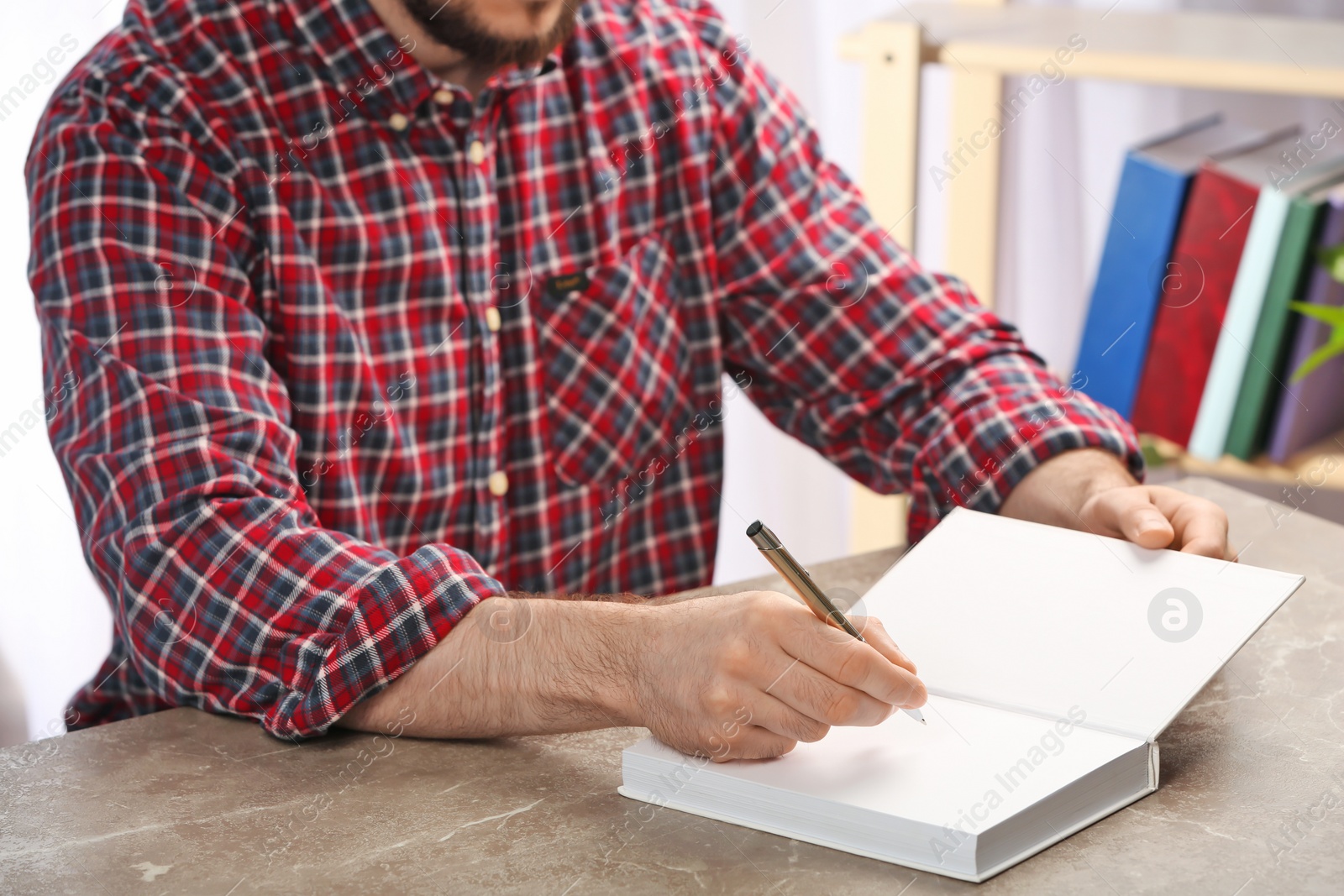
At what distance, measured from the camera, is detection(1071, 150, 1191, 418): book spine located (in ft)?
5.65

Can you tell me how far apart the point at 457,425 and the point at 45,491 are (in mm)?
518

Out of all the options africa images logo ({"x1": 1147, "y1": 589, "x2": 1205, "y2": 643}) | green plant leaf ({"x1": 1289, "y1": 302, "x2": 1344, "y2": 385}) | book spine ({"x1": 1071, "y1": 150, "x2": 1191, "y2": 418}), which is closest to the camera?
africa images logo ({"x1": 1147, "y1": 589, "x2": 1205, "y2": 643})

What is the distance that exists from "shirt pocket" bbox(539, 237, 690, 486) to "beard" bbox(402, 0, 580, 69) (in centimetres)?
21

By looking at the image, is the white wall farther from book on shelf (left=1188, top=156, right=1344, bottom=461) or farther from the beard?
book on shelf (left=1188, top=156, right=1344, bottom=461)

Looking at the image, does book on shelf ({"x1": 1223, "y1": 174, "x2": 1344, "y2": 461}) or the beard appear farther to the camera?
book on shelf ({"x1": 1223, "y1": 174, "x2": 1344, "y2": 461})

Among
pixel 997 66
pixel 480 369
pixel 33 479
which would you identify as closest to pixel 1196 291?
pixel 997 66

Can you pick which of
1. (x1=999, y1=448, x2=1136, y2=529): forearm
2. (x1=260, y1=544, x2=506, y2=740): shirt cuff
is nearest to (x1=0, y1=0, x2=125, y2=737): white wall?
(x1=260, y1=544, x2=506, y2=740): shirt cuff

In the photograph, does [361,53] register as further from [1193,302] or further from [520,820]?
[1193,302]

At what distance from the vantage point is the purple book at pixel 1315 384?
5.32ft

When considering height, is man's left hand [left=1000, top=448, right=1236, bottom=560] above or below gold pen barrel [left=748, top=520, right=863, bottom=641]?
below

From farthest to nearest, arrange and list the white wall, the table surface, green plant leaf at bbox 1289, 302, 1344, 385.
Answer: green plant leaf at bbox 1289, 302, 1344, 385, the white wall, the table surface

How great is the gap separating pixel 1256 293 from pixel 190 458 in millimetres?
1290

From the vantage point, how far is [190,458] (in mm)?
971

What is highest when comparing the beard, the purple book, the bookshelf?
the beard
